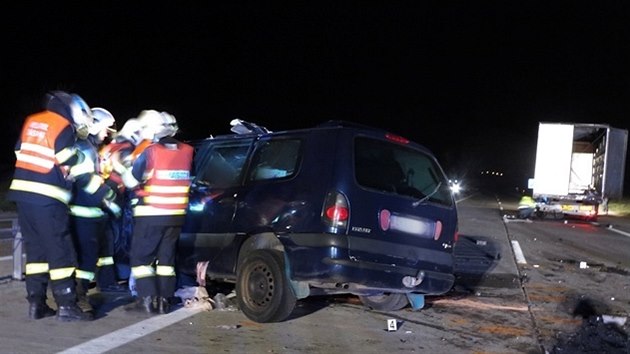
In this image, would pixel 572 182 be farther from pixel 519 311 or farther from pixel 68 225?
pixel 68 225

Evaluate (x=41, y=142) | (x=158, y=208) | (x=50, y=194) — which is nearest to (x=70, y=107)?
(x=41, y=142)

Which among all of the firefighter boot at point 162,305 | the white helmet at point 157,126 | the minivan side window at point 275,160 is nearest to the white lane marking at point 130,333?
the firefighter boot at point 162,305

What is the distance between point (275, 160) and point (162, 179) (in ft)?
3.49

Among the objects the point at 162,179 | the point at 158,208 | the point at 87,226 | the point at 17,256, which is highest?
the point at 162,179

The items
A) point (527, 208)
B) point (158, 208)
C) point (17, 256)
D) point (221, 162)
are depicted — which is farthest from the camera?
point (527, 208)

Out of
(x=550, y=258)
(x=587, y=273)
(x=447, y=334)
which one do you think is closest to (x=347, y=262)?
(x=447, y=334)

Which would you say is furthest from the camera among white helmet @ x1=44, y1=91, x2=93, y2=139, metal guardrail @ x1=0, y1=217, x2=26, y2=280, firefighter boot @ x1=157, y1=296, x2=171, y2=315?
metal guardrail @ x1=0, y1=217, x2=26, y2=280

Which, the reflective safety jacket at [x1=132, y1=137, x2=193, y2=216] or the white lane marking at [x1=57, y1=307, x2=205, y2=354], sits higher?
the reflective safety jacket at [x1=132, y1=137, x2=193, y2=216]

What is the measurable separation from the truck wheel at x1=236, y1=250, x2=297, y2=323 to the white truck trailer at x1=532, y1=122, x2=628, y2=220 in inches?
802

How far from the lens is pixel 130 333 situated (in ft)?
20.4

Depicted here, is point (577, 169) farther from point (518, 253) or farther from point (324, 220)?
point (324, 220)

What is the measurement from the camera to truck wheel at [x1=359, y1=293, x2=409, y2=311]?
7.66 metres

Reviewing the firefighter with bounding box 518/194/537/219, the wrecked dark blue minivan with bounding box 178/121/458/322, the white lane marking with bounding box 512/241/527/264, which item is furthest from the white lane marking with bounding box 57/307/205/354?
the firefighter with bounding box 518/194/537/219

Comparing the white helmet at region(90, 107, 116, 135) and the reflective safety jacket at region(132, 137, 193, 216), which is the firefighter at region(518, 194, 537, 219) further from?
the reflective safety jacket at region(132, 137, 193, 216)
